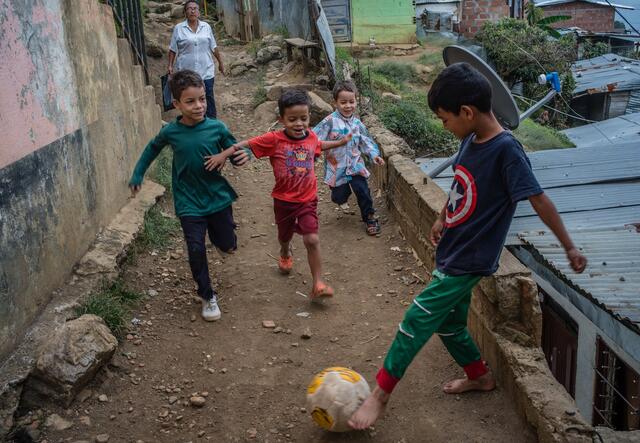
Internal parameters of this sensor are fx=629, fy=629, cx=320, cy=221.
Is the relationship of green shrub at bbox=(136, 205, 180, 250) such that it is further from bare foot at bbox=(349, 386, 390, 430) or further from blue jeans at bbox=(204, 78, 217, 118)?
bare foot at bbox=(349, 386, 390, 430)

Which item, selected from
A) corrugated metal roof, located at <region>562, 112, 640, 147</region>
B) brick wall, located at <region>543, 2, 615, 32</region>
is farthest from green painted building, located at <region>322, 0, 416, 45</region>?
brick wall, located at <region>543, 2, 615, 32</region>

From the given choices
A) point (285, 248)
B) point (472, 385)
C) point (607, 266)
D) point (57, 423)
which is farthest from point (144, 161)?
point (607, 266)

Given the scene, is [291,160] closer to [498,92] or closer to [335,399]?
[498,92]

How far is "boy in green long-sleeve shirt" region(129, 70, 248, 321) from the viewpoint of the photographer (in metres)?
4.01

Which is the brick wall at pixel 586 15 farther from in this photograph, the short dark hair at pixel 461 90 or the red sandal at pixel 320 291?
the short dark hair at pixel 461 90

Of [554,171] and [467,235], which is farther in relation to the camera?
[554,171]

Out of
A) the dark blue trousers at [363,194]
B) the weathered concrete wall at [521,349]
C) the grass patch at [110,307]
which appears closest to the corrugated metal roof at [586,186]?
the dark blue trousers at [363,194]

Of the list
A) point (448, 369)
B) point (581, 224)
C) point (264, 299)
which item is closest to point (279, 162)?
point (264, 299)

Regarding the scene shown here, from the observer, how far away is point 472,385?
127 inches

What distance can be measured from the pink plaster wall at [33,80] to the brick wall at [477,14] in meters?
17.0

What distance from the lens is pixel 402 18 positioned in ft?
55.1

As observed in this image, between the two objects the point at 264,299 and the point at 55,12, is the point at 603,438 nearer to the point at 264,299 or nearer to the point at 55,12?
the point at 264,299

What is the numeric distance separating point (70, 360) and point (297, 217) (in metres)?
1.83

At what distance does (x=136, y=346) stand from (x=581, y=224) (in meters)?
3.39
